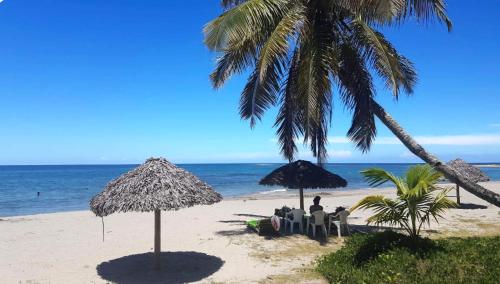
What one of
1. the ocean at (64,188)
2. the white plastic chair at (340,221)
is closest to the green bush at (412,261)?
the ocean at (64,188)

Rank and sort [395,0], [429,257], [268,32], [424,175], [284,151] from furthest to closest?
1. [284,151]
2. [268,32]
3. [395,0]
4. [424,175]
5. [429,257]

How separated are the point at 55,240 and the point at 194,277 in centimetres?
561

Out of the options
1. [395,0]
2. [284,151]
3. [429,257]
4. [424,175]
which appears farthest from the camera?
[284,151]

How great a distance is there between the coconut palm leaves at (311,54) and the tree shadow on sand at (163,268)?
3.54 meters

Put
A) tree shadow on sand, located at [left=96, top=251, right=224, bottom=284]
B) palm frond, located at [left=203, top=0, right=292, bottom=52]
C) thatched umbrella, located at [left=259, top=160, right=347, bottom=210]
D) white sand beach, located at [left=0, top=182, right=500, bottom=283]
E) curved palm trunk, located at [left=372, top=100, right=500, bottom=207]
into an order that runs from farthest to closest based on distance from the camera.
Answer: thatched umbrella, located at [left=259, top=160, right=347, bottom=210] < palm frond, located at [left=203, top=0, right=292, bottom=52] < curved palm trunk, located at [left=372, top=100, right=500, bottom=207] < white sand beach, located at [left=0, top=182, right=500, bottom=283] < tree shadow on sand, located at [left=96, top=251, right=224, bottom=284]

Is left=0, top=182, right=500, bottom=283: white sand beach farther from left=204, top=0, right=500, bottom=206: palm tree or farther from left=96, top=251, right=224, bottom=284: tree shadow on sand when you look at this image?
left=204, top=0, right=500, bottom=206: palm tree

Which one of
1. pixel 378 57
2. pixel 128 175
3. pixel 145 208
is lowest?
pixel 145 208

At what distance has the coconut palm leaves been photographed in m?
9.33

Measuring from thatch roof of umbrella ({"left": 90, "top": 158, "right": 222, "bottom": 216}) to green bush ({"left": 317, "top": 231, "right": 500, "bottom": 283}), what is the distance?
2656 mm

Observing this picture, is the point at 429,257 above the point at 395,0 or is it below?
below

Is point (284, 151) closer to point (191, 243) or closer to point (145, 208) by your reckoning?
point (191, 243)

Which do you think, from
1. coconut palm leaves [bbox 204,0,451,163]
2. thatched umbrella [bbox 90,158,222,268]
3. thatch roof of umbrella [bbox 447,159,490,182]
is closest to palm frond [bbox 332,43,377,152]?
coconut palm leaves [bbox 204,0,451,163]

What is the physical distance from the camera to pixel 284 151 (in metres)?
12.5

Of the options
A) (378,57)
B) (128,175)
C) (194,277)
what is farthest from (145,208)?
(378,57)
